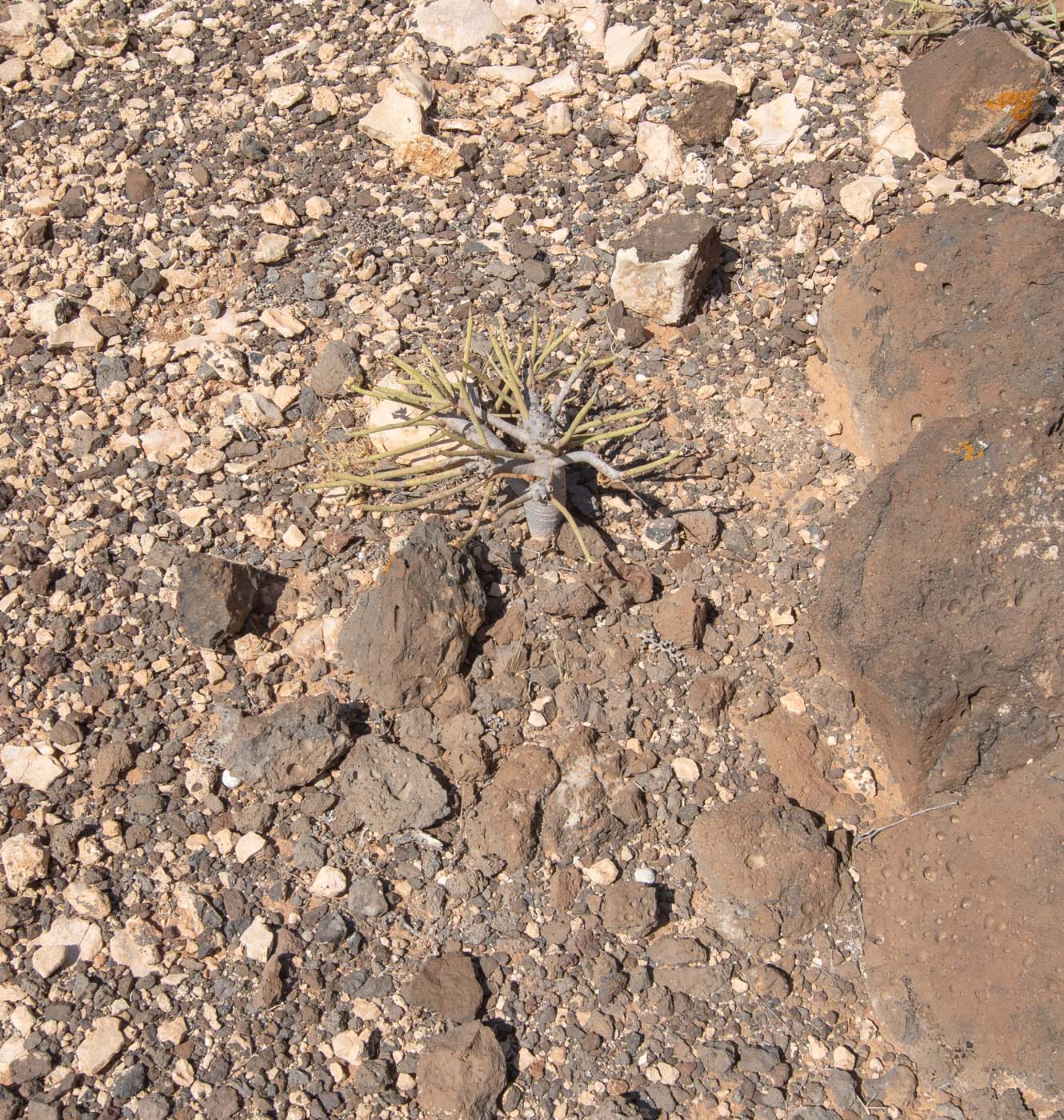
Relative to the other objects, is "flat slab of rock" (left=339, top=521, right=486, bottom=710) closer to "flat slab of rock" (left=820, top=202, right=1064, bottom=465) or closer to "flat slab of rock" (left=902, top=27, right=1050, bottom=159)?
"flat slab of rock" (left=820, top=202, right=1064, bottom=465)

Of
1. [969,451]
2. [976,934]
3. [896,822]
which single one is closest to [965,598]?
[969,451]

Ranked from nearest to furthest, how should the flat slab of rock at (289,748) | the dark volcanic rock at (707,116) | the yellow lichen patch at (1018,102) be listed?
the flat slab of rock at (289,748)
the yellow lichen patch at (1018,102)
the dark volcanic rock at (707,116)

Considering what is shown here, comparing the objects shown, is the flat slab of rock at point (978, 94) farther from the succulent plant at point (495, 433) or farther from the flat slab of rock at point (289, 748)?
the flat slab of rock at point (289, 748)

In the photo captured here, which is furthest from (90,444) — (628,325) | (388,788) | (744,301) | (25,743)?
(744,301)

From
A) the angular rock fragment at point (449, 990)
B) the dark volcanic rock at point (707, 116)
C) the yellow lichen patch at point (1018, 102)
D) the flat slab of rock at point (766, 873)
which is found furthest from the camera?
the dark volcanic rock at point (707, 116)

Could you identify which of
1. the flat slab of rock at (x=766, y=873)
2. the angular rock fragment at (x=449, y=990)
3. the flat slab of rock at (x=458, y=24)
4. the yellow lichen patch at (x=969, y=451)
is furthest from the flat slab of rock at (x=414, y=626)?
the flat slab of rock at (x=458, y=24)

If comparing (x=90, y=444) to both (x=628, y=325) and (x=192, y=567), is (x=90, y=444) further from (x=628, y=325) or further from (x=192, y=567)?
(x=628, y=325)

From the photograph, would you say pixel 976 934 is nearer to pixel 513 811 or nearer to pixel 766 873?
pixel 766 873
